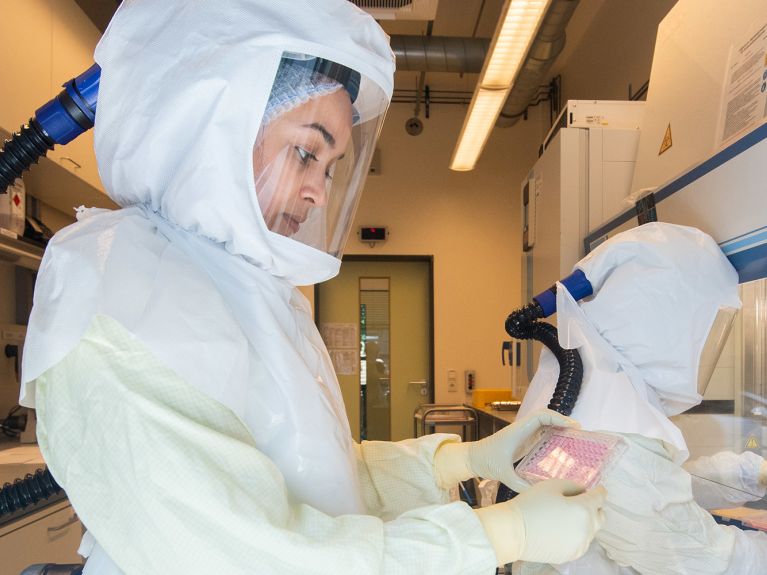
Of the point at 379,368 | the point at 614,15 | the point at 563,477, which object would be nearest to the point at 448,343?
the point at 379,368

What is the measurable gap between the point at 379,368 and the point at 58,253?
4.22m

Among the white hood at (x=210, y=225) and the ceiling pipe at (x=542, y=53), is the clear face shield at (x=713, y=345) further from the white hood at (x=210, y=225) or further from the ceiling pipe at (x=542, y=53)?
the ceiling pipe at (x=542, y=53)

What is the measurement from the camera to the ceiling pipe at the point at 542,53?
3.21 m

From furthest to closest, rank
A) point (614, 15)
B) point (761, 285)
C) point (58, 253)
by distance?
1. point (614, 15)
2. point (761, 285)
3. point (58, 253)

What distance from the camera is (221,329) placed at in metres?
0.73

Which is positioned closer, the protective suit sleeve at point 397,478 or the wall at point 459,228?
the protective suit sleeve at point 397,478

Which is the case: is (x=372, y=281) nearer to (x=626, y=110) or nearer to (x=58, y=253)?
(x=626, y=110)

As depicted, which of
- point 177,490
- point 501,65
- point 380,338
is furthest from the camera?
point 380,338

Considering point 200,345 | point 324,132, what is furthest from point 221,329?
point 324,132

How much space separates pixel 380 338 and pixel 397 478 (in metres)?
3.71

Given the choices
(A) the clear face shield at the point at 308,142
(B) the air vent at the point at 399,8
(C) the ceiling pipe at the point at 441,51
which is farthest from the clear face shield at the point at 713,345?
(C) the ceiling pipe at the point at 441,51

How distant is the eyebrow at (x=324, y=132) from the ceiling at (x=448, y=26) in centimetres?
297

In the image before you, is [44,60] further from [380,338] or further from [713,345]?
[380,338]

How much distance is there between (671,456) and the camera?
4.55 feet
